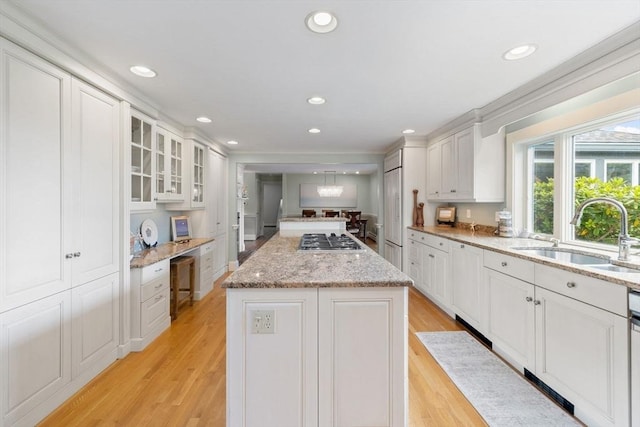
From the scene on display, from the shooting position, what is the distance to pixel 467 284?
2.78 m

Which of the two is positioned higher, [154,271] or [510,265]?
[510,265]

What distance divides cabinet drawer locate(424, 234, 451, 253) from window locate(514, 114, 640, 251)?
0.86 meters

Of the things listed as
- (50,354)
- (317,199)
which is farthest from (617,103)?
(317,199)

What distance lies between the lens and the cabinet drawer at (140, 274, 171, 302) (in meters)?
2.56

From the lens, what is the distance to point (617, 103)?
6.73 feet

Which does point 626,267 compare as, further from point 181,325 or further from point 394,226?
point 181,325

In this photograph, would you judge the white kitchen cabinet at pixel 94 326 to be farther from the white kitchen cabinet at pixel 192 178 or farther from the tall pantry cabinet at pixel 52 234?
the white kitchen cabinet at pixel 192 178

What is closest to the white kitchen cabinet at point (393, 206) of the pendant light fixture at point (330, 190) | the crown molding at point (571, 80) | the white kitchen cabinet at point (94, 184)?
the crown molding at point (571, 80)

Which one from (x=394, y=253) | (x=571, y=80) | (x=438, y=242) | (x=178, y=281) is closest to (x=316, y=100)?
(x=571, y=80)

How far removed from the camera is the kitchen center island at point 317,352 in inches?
53.2

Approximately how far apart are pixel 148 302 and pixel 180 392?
1.02m

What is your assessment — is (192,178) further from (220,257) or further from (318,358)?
(318,358)

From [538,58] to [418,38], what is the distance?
3.23ft

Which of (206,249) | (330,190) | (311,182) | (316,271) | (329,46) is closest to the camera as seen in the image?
(316,271)
